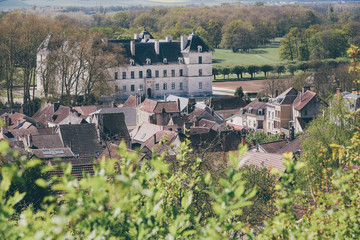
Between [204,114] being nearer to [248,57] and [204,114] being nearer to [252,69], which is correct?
[252,69]

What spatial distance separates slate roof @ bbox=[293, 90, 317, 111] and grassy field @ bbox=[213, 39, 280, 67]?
53.6 meters

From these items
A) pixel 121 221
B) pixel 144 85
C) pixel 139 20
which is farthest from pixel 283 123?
pixel 139 20

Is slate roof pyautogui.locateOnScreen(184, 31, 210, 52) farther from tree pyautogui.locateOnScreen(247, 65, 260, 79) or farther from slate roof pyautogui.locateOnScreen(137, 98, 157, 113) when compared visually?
tree pyautogui.locateOnScreen(247, 65, 260, 79)

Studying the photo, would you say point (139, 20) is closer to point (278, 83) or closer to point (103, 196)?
point (278, 83)

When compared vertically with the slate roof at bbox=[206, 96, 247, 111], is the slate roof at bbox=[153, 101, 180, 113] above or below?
above

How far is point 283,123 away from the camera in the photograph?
49844 mm

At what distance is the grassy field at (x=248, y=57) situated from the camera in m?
106

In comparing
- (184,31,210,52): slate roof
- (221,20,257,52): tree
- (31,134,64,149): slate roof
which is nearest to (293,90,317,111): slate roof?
(31,134,64,149): slate roof

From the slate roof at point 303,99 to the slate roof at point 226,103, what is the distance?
974 cm

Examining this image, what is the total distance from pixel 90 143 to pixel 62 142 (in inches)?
61.8

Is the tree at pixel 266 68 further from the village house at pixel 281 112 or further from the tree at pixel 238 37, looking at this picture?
the village house at pixel 281 112

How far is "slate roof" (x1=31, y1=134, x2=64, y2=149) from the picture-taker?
3353 centimetres

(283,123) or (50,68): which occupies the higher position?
(50,68)

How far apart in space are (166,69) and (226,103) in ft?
45.4
